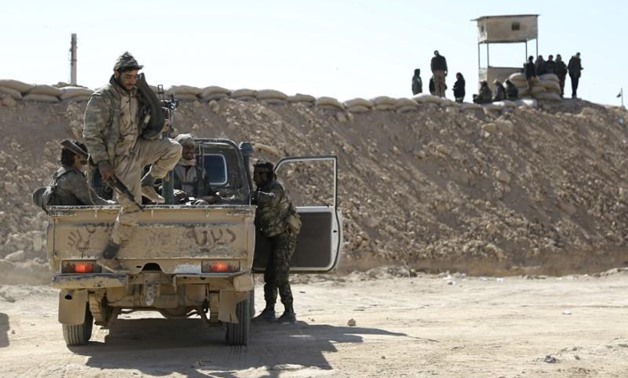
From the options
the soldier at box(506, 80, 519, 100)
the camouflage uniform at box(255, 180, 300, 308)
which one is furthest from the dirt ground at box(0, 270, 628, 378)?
the soldier at box(506, 80, 519, 100)

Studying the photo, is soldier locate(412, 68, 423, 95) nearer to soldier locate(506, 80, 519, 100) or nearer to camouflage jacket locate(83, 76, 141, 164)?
soldier locate(506, 80, 519, 100)

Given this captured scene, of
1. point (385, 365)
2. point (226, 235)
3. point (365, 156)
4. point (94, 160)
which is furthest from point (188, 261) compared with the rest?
point (365, 156)

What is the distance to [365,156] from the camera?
80.3 feet

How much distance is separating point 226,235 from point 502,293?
9129 mm

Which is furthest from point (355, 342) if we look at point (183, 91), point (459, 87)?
point (459, 87)

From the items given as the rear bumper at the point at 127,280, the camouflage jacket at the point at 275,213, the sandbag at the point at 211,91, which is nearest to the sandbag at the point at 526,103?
the sandbag at the point at 211,91

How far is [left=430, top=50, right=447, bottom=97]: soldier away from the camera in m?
28.5

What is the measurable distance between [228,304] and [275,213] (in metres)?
2.05

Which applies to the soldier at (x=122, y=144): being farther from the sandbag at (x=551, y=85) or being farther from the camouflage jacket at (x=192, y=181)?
the sandbag at (x=551, y=85)

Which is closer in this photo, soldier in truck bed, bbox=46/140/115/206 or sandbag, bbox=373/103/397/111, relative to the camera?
soldier in truck bed, bbox=46/140/115/206

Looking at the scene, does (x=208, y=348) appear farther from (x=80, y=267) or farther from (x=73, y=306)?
(x=80, y=267)

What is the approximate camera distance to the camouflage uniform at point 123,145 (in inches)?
320

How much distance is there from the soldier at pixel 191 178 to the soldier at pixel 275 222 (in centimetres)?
49

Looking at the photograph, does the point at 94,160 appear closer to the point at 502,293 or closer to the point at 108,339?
the point at 108,339
